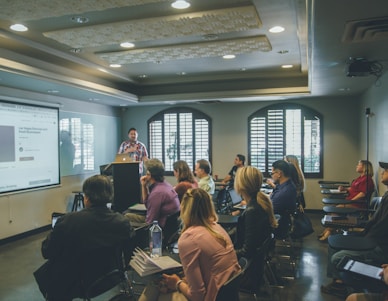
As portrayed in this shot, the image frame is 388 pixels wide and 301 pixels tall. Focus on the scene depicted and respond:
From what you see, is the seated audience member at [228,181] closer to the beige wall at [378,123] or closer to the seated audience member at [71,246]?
the beige wall at [378,123]

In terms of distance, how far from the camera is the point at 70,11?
9.87 ft

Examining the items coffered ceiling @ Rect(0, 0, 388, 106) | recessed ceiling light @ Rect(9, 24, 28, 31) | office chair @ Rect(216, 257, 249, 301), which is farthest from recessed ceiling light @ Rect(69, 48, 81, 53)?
office chair @ Rect(216, 257, 249, 301)

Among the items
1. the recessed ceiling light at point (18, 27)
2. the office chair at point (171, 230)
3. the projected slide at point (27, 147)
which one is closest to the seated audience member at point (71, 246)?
the office chair at point (171, 230)

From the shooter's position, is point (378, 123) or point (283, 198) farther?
point (378, 123)

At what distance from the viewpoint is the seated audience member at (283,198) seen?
396cm

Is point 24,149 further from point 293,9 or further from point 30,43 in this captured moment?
point 293,9

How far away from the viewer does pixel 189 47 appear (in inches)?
177

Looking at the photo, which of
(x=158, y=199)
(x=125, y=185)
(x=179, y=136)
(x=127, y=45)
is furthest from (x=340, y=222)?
(x=179, y=136)

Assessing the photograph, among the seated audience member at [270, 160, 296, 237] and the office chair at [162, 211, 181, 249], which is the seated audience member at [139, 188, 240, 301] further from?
the seated audience member at [270, 160, 296, 237]

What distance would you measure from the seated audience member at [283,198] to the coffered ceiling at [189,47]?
1.31 m

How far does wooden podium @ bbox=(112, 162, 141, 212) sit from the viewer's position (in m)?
5.30

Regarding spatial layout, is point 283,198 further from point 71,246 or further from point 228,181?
point 228,181

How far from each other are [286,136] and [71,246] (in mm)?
6167

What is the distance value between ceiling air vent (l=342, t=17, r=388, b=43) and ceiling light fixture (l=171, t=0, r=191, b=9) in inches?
55.3
